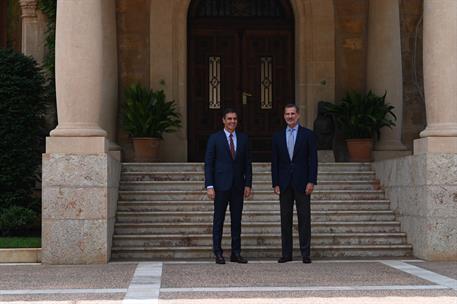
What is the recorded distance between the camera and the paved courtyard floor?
8.11 meters

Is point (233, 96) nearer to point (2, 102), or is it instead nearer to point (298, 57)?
point (298, 57)

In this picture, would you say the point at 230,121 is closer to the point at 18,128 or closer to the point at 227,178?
the point at 227,178

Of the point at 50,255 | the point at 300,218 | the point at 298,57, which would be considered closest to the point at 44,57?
the point at 298,57

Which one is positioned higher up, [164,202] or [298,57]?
[298,57]

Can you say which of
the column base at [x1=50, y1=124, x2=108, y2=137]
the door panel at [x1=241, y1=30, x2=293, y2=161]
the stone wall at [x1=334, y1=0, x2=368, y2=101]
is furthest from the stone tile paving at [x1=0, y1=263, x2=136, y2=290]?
the stone wall at [x1=334, y1=0, x2=368, y2=101]

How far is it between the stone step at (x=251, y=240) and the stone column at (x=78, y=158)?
44cm

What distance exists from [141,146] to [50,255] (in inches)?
197

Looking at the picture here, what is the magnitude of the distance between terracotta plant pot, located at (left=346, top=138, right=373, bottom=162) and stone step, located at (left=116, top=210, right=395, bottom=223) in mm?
3068

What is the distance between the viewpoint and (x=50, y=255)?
11.7 metres

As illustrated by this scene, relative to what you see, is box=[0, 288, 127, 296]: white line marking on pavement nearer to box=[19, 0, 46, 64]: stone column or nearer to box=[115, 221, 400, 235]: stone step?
box=[115, 221, 400, 235]: stone step

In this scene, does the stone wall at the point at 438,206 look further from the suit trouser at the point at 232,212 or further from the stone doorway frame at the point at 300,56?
the stone doorway frame at the point at 300,56

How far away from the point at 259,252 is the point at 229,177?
1.53m

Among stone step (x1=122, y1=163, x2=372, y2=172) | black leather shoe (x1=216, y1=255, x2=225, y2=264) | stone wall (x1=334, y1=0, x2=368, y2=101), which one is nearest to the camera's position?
black leather shoe (x1=216, y1=255, x2=225, y2=264)

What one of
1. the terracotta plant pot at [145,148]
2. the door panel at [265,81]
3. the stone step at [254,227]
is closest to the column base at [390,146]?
the door panel at [265,81]
